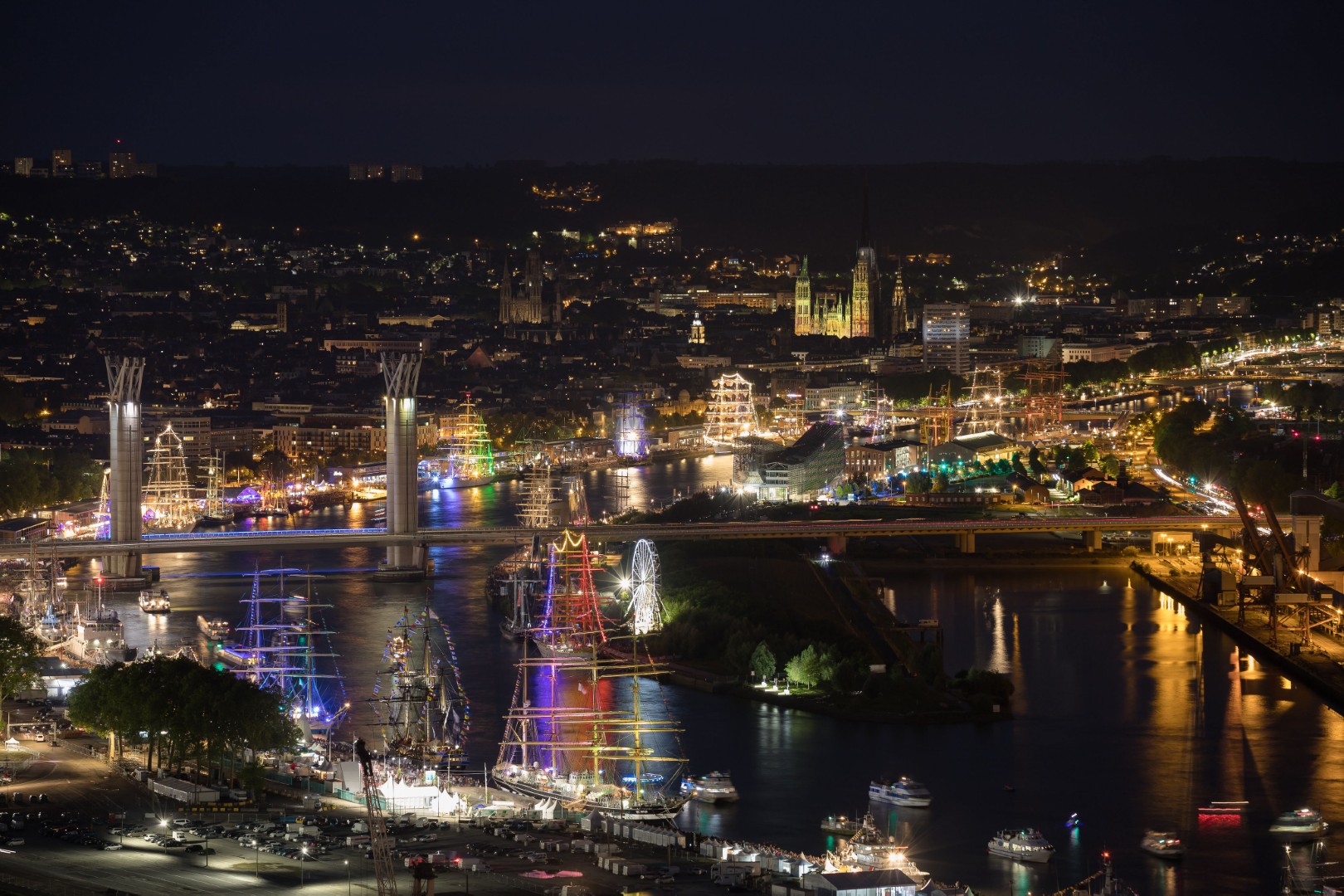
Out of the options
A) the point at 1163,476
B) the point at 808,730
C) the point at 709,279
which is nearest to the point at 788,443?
the point at 1163,476

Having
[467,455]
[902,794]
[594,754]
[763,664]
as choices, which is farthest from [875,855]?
[467,455]

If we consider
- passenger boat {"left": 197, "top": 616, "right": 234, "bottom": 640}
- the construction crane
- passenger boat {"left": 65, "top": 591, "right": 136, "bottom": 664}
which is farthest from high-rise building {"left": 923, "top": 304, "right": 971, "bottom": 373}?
the construction crane

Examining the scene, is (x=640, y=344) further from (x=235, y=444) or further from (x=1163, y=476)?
(x=1163, y=476)

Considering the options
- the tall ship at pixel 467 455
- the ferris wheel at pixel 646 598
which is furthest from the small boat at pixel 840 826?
the tall ship at pixel 467 455

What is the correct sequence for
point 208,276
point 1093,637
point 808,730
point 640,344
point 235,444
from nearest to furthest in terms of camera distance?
point 808,730 < point 1093,637 < point 235,444 < point 640,344 < point 208,276

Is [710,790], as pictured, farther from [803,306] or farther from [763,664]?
[803,306]

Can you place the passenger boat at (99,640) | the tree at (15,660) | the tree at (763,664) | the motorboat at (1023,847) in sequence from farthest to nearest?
the passenger boat at (99,640) → the tree at (763,664) → the tree at (15,660) → the motorboat at (1023,847)

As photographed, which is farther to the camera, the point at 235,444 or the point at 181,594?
the point at 235,444

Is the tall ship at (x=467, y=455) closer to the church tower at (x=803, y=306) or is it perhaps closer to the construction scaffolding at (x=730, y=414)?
the construction scaffolding at (x=730, y=414)
